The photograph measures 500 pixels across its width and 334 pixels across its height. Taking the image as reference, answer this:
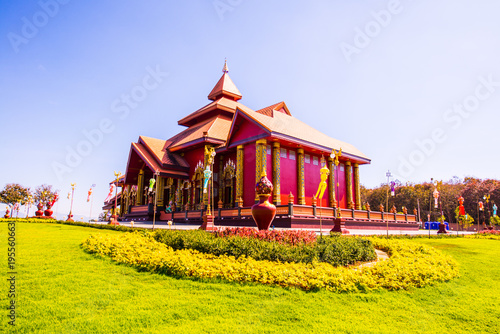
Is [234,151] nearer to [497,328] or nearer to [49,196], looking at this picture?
[497,328]

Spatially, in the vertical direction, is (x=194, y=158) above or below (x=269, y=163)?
above

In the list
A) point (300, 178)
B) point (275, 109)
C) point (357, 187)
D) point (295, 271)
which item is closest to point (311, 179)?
point (300, 178)

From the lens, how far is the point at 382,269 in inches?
232

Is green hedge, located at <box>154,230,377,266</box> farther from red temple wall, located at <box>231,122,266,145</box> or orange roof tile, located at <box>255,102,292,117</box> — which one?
orange roof tile, located at <box>255,102,292,117</box>

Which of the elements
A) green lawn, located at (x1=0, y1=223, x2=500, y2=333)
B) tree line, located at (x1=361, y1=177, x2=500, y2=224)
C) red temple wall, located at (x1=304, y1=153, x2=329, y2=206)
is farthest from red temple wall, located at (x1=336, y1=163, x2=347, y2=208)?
tree line, located at (x1=361, y1=177, x2=500, y2=224)

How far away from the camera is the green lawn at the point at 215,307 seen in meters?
3.82

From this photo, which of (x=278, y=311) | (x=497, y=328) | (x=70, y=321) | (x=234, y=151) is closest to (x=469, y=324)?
(x=497, y=328)

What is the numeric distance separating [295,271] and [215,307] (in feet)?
5.80

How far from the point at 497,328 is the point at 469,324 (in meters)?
0.32

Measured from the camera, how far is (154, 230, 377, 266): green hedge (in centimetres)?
649

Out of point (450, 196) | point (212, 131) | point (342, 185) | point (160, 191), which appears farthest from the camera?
point (450, 196)

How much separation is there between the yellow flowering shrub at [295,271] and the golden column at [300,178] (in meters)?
12.7

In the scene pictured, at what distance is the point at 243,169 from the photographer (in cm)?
2033

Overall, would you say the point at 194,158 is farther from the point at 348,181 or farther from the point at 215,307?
the point at 215,307
